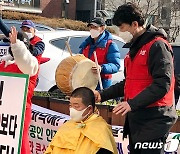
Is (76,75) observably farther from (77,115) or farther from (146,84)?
(146,84)

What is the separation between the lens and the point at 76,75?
5480 millimetres

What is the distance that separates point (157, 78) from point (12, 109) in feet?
3.78

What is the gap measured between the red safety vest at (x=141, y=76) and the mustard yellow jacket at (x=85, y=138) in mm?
376

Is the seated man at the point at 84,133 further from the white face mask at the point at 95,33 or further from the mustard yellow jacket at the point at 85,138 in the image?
the white face mask at the point at 95,33

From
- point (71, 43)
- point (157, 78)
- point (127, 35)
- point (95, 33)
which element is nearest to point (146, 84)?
point (157, 78)

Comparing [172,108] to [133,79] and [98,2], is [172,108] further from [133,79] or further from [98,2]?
[98,2]

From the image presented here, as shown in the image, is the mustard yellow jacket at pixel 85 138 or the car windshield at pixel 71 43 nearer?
the mustard yellow jacket at pixel 85 138

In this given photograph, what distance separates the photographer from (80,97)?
3957 mm

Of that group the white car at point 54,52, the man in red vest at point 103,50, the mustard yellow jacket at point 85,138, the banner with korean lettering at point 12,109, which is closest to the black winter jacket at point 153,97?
the mustard yellow jacket at point 85,138

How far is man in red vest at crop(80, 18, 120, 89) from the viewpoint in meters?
5.97

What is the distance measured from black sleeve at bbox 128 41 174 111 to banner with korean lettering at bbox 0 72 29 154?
2.77 feet

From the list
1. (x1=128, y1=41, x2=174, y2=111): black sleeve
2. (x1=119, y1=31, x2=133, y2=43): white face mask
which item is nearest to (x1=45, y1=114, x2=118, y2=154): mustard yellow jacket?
(x1=128, y1=41, x2=174, y2=111): black sleeve

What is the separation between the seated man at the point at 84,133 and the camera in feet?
12.5

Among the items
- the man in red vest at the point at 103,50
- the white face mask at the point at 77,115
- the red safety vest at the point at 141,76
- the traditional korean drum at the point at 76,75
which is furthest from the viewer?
the man in red vest at the point at 103,50
